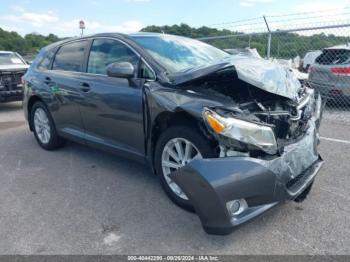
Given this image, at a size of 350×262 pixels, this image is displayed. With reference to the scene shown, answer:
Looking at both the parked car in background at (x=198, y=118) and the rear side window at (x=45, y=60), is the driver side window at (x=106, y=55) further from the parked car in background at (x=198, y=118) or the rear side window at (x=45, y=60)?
the rear side window at (x=45, y=60)

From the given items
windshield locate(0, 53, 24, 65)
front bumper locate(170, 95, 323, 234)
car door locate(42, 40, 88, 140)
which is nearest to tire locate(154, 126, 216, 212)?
front bumper locate(170, 95, 323, 234)

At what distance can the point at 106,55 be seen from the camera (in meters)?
4.03

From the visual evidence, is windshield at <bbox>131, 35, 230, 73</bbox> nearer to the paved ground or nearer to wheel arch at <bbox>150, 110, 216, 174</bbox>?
wheel arch at <bbox>150, 110, 216, 174</bbox>

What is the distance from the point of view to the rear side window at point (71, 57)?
4.37m

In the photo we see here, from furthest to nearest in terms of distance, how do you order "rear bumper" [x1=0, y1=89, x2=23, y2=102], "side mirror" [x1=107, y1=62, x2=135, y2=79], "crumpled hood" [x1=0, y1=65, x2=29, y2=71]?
"crumpled hood" [x1=0, y1=65, x2=29, y2=71] → "rear bumper" [x1=0, y1=89, x2=23, y2=102] → "side mirror" [x1=107, y1=62, x2=135, y2=79]

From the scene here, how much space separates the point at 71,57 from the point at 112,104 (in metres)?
1.31

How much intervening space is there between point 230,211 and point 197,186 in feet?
0.99

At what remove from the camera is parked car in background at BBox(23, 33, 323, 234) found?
2.52m

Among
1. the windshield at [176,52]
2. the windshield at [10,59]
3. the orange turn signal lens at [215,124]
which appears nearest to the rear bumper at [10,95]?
the windshield at [10,59]

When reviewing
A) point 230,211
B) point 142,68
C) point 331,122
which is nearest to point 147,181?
point 142,68

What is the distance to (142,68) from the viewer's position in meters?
3.51

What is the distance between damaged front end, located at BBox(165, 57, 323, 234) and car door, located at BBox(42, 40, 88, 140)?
6.00 ft

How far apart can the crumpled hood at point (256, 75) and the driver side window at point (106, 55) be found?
68 cm

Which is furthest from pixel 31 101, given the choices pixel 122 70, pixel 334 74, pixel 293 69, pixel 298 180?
pixel 334 74
